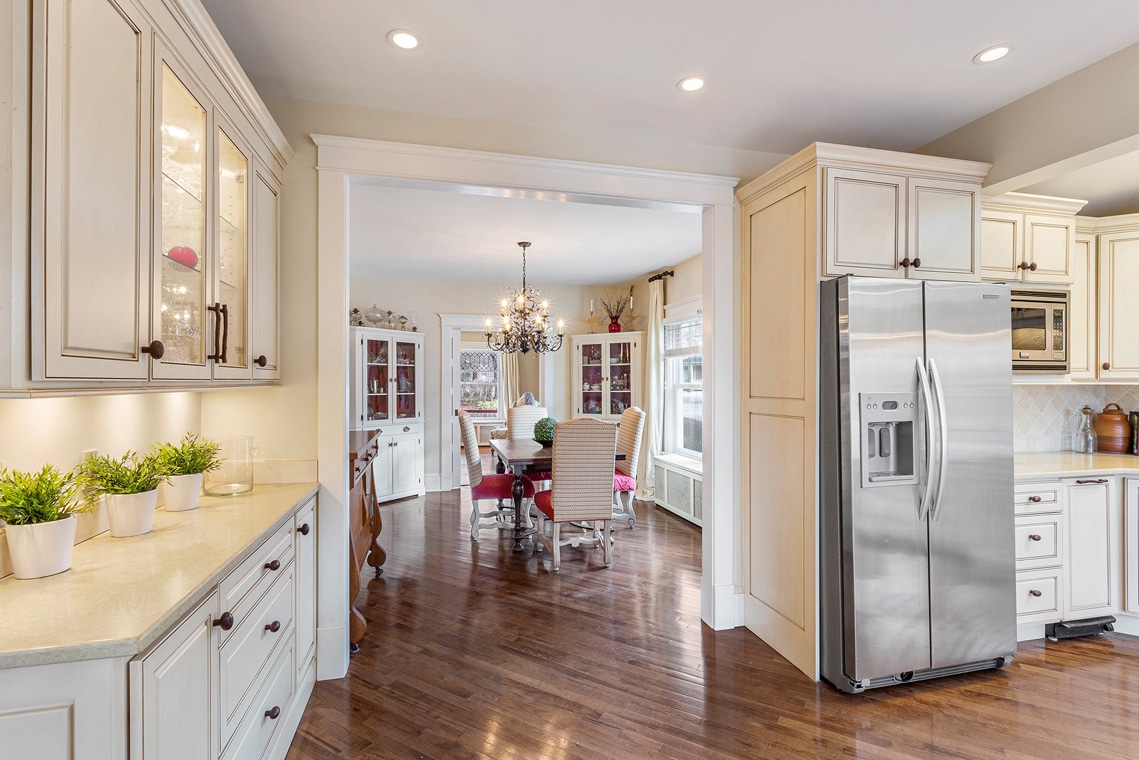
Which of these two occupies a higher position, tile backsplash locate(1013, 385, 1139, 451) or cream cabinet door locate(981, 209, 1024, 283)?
cream cabinet door locate(981, 209, 1024, 283)

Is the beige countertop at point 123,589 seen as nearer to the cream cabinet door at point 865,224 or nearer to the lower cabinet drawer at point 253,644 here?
the lower cabinet drawer at point 253,644

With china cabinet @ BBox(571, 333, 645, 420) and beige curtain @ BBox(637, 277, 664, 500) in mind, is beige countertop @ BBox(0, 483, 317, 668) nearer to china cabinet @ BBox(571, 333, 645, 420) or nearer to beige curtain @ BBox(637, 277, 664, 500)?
beige curtain @ BBox(637, 277, 664, 500)

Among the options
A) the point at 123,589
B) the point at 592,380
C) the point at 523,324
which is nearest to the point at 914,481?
the point at 123,589

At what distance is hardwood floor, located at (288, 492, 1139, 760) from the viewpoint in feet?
6.63

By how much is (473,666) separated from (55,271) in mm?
2300

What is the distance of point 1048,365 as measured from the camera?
311 cm

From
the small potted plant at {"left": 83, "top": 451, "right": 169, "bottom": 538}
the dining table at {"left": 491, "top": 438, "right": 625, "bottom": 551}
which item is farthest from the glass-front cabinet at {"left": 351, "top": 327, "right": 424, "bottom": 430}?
the small potted plant at {"left": 83, "top": 451, "right": 169, "bottom": 538}

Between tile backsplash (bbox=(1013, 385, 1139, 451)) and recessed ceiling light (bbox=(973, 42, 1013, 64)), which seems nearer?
recessed ceiling light (bbox=(973, 42, 1013, 64))

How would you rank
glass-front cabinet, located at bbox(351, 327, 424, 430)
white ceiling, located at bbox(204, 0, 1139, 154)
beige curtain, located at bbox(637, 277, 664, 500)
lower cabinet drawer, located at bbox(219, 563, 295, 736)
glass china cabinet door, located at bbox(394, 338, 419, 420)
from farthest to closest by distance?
glass china cabinet door, located at bbox(394, 338, 419, 420) → beige curtain, located at bbox(637, 277, 664, 500) → glass-front cabinet, located at bbox(351, 327, 424, 430) → white ceiling, located at bbox(204, 0, 1139, 154) → lower cabinet drawer, located at bbox(219, 563, 295, 736)

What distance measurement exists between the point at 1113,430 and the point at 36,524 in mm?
5206

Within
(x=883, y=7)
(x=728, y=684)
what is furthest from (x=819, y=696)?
(x=883, y=7)

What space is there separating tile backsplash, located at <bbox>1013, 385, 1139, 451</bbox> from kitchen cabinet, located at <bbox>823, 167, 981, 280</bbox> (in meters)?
1.45

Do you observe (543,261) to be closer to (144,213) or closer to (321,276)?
(321,276)

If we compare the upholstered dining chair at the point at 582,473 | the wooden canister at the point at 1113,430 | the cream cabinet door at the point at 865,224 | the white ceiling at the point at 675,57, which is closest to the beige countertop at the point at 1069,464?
the wooden canister at the point at 1113,430
